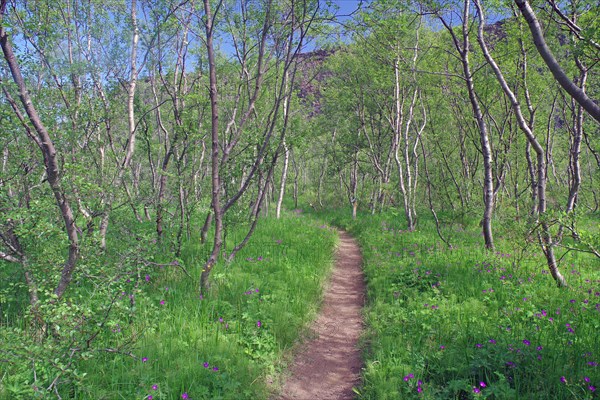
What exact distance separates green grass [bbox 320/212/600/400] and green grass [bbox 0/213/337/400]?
1339 mm

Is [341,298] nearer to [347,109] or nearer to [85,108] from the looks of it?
[85,108]

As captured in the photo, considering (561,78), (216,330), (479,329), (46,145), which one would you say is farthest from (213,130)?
(479,329)

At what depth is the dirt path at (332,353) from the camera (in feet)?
14.5

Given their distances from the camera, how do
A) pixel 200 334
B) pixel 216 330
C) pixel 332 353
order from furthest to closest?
1. pixel 332 353
2. pixel 216 330
3. pixel 200 334

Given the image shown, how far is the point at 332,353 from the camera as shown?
17.4ft

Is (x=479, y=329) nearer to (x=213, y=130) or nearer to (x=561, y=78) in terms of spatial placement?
(x=561, y=78)

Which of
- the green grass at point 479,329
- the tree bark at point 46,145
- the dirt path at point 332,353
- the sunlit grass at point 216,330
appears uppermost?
the tree bark at point 46,145

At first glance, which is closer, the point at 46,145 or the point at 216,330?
the point at 46,145

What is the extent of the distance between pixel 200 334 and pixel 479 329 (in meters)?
4.11

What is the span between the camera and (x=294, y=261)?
8.59 m

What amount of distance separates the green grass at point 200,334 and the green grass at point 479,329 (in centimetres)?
134

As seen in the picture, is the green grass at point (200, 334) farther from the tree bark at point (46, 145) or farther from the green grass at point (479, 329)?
the green grass at point (479, 329)

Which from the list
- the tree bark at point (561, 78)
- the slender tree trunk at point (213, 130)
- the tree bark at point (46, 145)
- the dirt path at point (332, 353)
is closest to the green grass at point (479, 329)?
the dirt path at point (332, 353)

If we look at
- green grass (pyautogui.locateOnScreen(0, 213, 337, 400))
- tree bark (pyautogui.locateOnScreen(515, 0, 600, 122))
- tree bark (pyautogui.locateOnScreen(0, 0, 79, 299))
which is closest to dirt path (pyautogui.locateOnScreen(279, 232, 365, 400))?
green grass (pyautogui.locateOnScreen(0, 213, 337, 400))
